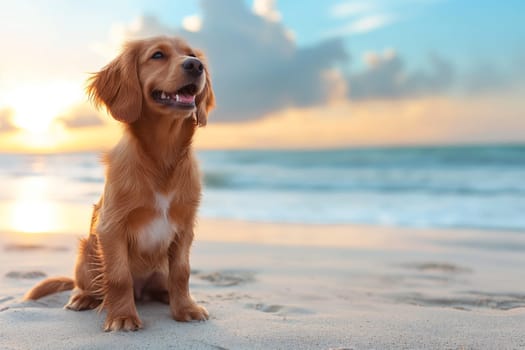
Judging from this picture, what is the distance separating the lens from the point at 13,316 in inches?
104

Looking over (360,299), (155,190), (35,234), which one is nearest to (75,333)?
(155,190)

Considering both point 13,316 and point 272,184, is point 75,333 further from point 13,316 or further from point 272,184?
point 272,184

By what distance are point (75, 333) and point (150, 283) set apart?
1.99ft

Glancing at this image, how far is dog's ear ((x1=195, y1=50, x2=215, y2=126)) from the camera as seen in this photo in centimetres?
292

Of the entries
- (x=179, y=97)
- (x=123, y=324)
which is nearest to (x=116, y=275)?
(x=123, y=324)

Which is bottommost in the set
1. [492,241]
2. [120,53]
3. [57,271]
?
[57,271]

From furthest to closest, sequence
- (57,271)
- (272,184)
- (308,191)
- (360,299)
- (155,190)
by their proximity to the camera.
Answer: (272,184)
(308,191)
(57,271)
(360,299)
(155,190)

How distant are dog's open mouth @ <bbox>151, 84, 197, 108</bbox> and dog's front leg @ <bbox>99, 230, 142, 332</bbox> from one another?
0.73 metres

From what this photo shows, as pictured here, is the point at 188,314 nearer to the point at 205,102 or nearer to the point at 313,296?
the point at 313,296

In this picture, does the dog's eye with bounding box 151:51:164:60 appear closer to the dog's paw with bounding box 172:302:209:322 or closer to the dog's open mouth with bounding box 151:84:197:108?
the dog's open mouth with bounding box 151:84:197:108

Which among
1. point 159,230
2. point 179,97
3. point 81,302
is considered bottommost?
point 81,302

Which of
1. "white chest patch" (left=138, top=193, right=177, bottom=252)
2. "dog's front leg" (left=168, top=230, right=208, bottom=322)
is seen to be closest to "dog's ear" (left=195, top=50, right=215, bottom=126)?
"white chest patch" (left=138, top=193, right=177, bottom=252)

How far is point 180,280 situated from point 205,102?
3.44 feet

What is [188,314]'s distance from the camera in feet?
8.76
